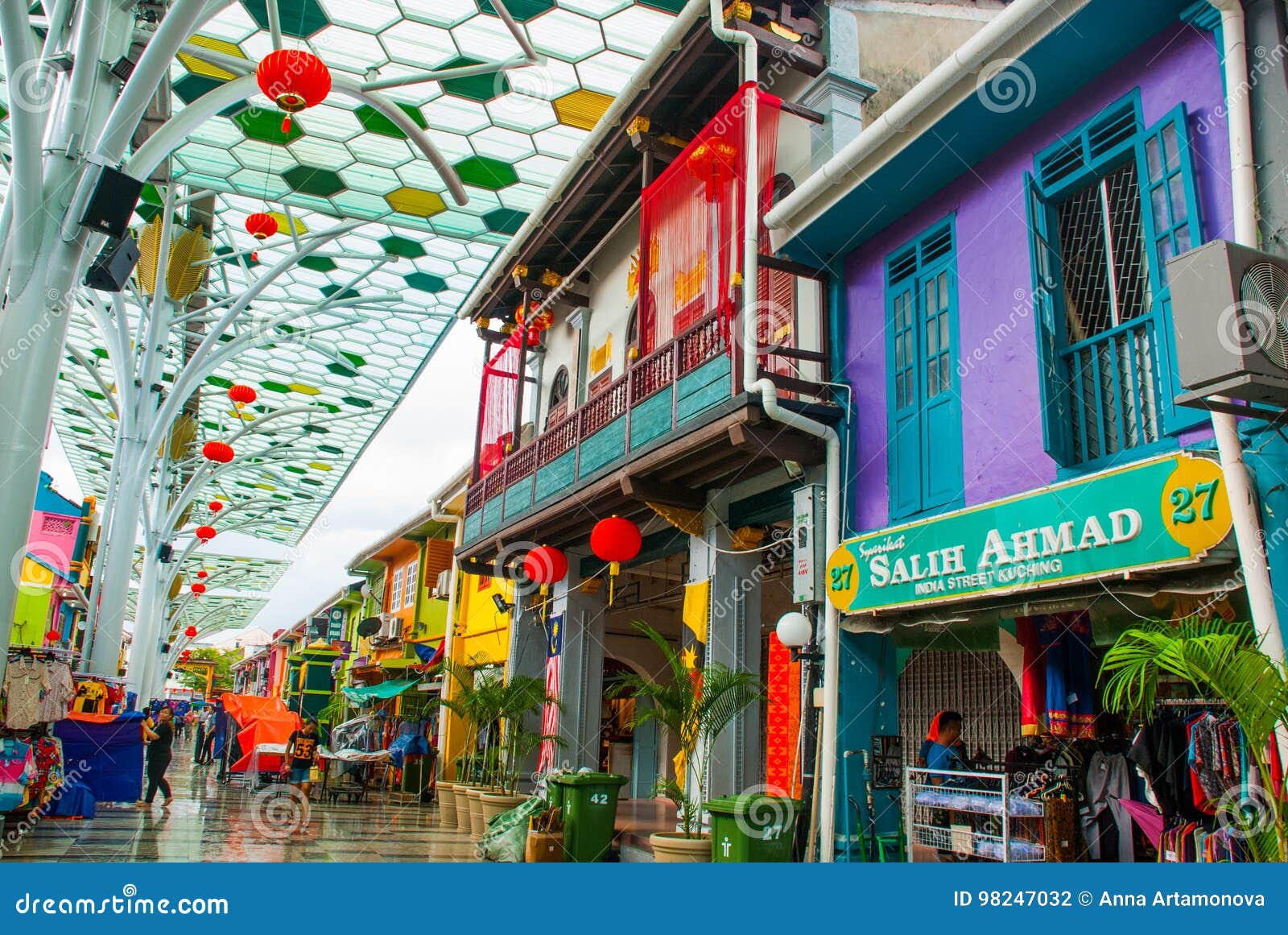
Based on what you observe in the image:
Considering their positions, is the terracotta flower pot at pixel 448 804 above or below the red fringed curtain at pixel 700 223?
below

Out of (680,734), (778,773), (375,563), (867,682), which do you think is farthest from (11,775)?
(375,563)

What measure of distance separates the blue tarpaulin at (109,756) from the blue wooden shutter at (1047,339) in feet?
39.0

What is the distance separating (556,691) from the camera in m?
14.4

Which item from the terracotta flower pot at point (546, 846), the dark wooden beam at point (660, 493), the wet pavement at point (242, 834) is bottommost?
the wet pavement at point (242, 834)

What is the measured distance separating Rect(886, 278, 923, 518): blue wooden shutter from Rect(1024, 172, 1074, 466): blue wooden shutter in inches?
58.6

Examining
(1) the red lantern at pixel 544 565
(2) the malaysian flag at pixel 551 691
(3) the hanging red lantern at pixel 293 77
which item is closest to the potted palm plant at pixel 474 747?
(2) the malaysian flag at pixel 551 691

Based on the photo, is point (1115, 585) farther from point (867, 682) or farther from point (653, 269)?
point (653, 269)

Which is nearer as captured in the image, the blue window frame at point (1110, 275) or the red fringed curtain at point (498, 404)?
the blue window frame at point (1110, 275)

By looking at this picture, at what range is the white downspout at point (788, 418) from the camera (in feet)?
26.7

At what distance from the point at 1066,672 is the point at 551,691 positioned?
29.1 ft

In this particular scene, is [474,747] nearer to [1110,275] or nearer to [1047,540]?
[1047,540]

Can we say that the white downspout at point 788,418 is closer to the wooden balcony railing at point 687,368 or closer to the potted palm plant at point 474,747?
the wooden balcony railing at point 687,368

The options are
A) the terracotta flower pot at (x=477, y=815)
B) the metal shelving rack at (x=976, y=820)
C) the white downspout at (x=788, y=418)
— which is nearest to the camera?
the metal shelving rack at (x=976, y=820)

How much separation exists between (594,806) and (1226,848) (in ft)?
20.5
